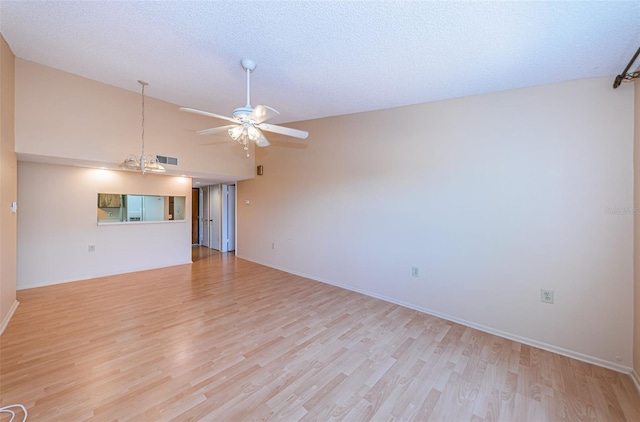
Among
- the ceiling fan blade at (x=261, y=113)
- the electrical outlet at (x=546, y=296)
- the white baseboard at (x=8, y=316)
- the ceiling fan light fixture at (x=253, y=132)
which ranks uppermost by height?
the ceiling fan blade at (x=261, y=113)

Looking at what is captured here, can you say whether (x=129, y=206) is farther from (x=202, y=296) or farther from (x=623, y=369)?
(x=623, y=369)

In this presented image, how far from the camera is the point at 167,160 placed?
4328 mm

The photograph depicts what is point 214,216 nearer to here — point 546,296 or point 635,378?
point 546,296

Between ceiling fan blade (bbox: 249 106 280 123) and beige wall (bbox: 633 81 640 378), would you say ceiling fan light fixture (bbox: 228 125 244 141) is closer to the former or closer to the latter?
ceiling fan blade (bbox: 249 106 280 123)

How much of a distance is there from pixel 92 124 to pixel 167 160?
104 centimetres

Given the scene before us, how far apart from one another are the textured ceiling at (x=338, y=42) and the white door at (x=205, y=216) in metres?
5.05

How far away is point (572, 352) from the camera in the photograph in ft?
7.93

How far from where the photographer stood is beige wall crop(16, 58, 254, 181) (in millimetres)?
3072

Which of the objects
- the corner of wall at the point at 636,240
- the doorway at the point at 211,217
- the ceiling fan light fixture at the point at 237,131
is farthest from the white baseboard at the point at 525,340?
the doorway at the point at 211,217

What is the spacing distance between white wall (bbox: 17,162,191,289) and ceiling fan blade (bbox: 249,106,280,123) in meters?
4.09

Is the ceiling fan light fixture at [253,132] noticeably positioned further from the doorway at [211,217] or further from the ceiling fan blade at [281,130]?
the doorway at [211,217]

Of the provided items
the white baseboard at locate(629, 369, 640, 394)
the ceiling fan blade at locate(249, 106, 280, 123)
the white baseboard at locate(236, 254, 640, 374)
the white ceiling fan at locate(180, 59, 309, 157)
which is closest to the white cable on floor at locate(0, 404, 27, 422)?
the white ceiling fan at locate(180, 59, 309, 157)

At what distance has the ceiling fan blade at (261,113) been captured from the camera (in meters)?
2.17

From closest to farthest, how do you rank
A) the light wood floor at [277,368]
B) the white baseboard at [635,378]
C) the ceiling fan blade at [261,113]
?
the light wood floor at [277,368], the white baseboard at [635,378], the ceiling fan blade at [261,113]
